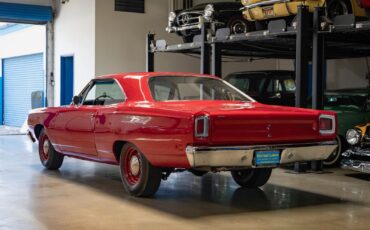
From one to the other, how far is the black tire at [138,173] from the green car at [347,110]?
392cm

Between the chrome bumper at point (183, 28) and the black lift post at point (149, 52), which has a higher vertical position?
the chrome bumper at point (183, 28)

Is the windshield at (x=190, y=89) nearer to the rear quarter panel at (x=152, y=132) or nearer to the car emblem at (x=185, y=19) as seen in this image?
the rear quarter panel at (x=152, y=132)

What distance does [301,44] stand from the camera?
880cm

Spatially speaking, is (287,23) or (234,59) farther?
(234,59)

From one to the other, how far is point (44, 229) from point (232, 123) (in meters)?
2.07

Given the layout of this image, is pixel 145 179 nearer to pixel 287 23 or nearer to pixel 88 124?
pixel 88 124

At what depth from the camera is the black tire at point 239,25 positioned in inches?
437

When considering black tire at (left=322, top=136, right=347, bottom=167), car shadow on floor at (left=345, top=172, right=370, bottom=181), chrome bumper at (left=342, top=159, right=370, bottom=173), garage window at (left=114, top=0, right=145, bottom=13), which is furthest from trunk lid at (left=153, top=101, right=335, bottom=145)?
garage window at (left=114, top=0, right=145, bottom=13)

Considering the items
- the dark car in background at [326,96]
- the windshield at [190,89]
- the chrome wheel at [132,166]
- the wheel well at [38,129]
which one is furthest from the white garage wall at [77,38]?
the chrome wheel at [132,166]

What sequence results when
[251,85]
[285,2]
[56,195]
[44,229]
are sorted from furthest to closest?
[251,85] → [285,2] → [56,195] → [44,229]

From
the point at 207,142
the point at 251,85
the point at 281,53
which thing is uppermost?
the point at 281,53

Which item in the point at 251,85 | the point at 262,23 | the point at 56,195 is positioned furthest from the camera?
the point at 251,85

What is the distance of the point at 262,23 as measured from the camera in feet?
34.3

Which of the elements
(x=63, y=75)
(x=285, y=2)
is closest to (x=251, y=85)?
(x=285, y=2)
